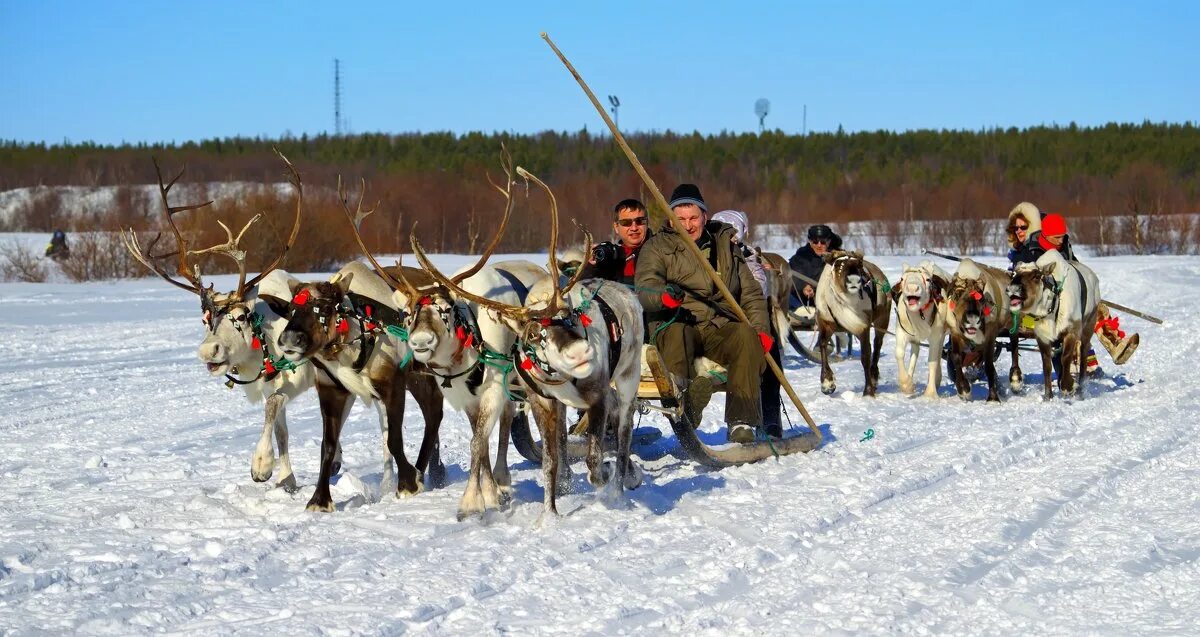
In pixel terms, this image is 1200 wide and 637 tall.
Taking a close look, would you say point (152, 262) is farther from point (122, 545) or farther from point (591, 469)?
point (591, 469)

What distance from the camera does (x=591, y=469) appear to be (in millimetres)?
7723

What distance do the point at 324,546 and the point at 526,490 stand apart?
6.38 ft

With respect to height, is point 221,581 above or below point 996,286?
below

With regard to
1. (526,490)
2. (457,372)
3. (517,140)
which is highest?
(517,140)

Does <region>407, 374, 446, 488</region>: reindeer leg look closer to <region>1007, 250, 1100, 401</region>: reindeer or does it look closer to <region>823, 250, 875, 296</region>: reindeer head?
<region>823, 250, 875, 296</region>: reindeer head

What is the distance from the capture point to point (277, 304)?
800 centimetres

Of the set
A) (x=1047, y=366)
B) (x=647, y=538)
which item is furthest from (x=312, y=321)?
(x=1047, y=366)

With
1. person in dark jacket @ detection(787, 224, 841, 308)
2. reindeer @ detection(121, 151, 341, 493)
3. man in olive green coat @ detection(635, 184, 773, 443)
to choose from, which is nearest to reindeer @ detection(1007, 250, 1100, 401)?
person in dark jacket @ detection(787, 224, 841, 308)

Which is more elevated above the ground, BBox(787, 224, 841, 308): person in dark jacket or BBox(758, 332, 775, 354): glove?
BBox(787, 224, 841, 308): person in dark jacket

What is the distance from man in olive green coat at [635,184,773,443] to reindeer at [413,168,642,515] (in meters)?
1.15

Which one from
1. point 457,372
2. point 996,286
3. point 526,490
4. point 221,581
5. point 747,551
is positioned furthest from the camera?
point 996,286

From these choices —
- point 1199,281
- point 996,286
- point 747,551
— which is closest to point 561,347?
point 747,551

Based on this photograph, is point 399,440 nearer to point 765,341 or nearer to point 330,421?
point 330,421

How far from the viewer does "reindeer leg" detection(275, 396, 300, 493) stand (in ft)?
27.3
